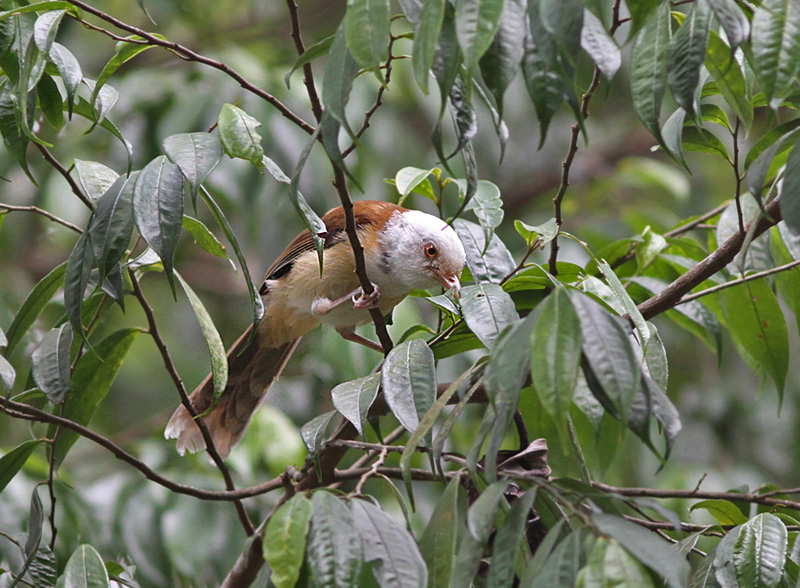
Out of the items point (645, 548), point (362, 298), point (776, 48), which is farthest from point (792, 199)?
point (362, 298)

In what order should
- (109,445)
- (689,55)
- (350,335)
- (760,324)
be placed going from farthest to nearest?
1. (350,335)
2. (760,324)
3. (109,445)
4. (689,55)

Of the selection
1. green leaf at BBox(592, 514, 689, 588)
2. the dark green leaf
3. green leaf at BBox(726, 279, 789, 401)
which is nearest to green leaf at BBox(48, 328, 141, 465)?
the dark green leaf

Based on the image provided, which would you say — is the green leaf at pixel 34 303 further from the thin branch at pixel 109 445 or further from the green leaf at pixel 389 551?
the green leaf at pixel 389 551

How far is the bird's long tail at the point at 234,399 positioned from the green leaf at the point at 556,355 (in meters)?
2.00

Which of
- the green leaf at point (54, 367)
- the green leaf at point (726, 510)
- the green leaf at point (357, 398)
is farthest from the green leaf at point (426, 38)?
the green leaf at point (726, 510)

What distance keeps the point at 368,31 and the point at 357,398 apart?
806mm

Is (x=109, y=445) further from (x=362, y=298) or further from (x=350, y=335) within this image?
(x=350, y=335)

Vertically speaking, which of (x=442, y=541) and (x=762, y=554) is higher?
(x=442, y=541)

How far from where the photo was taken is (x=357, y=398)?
5.76ft

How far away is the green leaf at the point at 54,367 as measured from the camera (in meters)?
2.04

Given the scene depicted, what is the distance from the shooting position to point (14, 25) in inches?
70.4

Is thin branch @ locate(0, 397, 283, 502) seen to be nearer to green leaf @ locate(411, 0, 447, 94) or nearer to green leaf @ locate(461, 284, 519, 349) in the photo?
green leaf @ locate(461, 284, 519, 349)

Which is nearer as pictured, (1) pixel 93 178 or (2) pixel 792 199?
(2) pixel 792 199

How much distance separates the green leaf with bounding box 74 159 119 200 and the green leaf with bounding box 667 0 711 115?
1368 mm
